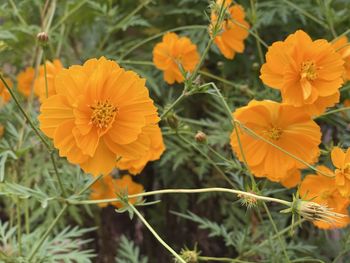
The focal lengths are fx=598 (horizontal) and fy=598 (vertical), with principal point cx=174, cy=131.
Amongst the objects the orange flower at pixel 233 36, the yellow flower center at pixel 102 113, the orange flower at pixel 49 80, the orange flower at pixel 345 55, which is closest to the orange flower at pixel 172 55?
the orange flower at pixel 233 36

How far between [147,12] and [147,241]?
0.64 meters

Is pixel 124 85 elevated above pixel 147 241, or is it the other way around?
pixel 124 85

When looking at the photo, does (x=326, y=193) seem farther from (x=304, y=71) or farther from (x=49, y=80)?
(x=49, y=80)

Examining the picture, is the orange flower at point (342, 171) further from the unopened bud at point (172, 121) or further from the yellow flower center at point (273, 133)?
the unopened bud at point (172, 121)

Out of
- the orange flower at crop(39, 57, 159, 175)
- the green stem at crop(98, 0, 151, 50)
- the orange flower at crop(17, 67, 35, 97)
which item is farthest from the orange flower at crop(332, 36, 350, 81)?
the orange flower at crop(17, 67, 35, 97)

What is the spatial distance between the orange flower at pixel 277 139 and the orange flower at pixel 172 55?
11.7 inches

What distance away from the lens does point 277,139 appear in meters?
1.04

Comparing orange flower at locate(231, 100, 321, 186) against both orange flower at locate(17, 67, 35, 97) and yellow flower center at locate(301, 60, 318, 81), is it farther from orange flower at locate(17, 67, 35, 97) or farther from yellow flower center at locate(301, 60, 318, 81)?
orange flower at locate(17, 67, 35, 97)

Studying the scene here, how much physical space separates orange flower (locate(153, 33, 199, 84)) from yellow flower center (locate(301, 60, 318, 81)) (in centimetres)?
37

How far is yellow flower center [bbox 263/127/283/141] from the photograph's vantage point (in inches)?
40.7

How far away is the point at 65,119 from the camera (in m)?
0.84

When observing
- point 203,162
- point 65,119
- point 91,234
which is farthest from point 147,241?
point 65,119

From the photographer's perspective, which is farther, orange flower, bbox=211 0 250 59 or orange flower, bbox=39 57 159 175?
orange flower, bbox=211 0 250 59

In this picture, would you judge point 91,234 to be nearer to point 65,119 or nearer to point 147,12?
point 147,12
